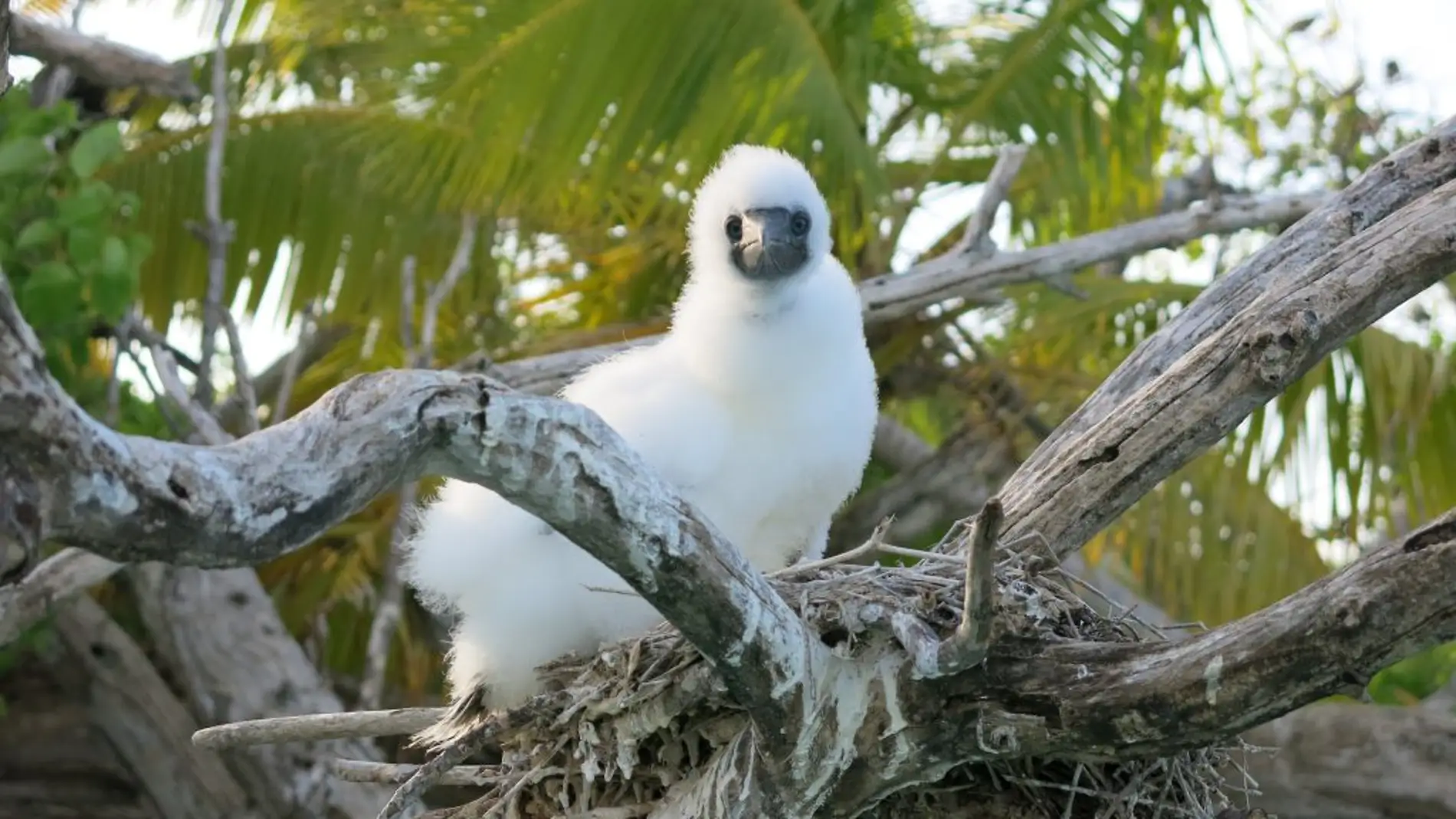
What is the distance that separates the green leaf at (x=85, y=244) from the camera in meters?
3.85

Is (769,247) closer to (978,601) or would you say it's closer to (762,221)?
(762,221)

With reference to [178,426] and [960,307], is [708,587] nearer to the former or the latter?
[178,426]

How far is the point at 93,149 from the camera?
375 cm

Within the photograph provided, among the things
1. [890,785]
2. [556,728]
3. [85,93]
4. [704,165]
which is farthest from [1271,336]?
[85,93]

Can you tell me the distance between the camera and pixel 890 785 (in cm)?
255

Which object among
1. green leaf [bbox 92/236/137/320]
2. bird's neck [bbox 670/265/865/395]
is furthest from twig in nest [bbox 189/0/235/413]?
bird's neck [bbox 670/265/865/395]

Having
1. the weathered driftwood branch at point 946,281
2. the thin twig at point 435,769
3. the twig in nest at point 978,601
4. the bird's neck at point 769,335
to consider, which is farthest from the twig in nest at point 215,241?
the twig in nest at point 978,601

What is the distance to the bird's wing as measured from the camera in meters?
3.16

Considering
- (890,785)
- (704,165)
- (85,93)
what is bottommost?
(890,785)

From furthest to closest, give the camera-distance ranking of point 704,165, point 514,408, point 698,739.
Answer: point 704,165 → point 698,739 → point 514,408

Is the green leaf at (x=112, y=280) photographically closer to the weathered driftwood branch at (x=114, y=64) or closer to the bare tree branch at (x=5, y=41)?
the weathered driftwood branch at (x=114, y=64)

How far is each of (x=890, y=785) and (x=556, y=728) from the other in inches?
24.6

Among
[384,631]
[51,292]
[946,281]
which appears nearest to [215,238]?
[51,292]

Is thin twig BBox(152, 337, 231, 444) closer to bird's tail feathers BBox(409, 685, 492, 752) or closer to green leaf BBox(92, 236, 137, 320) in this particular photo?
green leaf BBox(92, 236, 137, 320)
